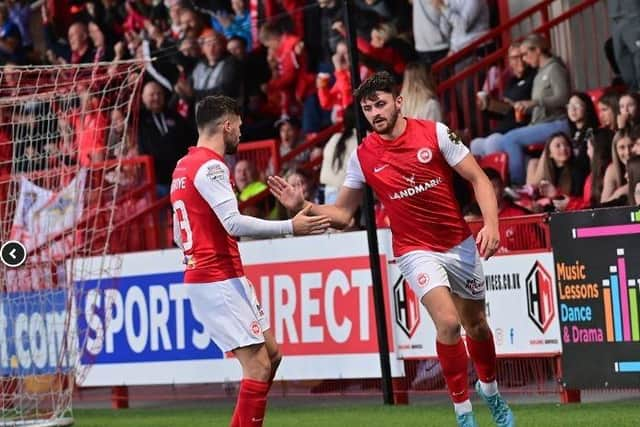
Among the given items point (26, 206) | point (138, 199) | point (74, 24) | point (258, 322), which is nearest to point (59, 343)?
point (26, 206)

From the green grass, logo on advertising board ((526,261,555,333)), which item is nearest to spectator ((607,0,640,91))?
logo on advertising board ((526,261,555,333))

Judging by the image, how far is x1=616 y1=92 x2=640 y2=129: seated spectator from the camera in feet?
44.7

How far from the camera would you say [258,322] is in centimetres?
939

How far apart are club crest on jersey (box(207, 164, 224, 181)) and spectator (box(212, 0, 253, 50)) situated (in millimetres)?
10151

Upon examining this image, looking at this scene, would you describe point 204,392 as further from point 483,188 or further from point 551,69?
point 483,188

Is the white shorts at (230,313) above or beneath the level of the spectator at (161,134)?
beneath

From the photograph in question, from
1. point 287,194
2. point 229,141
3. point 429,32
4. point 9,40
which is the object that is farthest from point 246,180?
point 9,40

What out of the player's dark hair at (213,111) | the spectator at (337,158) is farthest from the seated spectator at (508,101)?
the player's dark hair at (213,111)

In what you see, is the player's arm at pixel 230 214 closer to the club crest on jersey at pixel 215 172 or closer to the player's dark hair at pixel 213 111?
the club crest on jersey at pixel 215 172

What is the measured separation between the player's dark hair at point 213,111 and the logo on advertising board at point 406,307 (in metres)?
4.09

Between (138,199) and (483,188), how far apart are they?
8878mm

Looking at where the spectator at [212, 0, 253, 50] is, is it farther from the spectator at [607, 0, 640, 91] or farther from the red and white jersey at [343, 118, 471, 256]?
the red and white jersey at [343, 118, 471, 256]

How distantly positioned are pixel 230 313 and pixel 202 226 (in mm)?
569

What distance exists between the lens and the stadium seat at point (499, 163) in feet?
49.6
